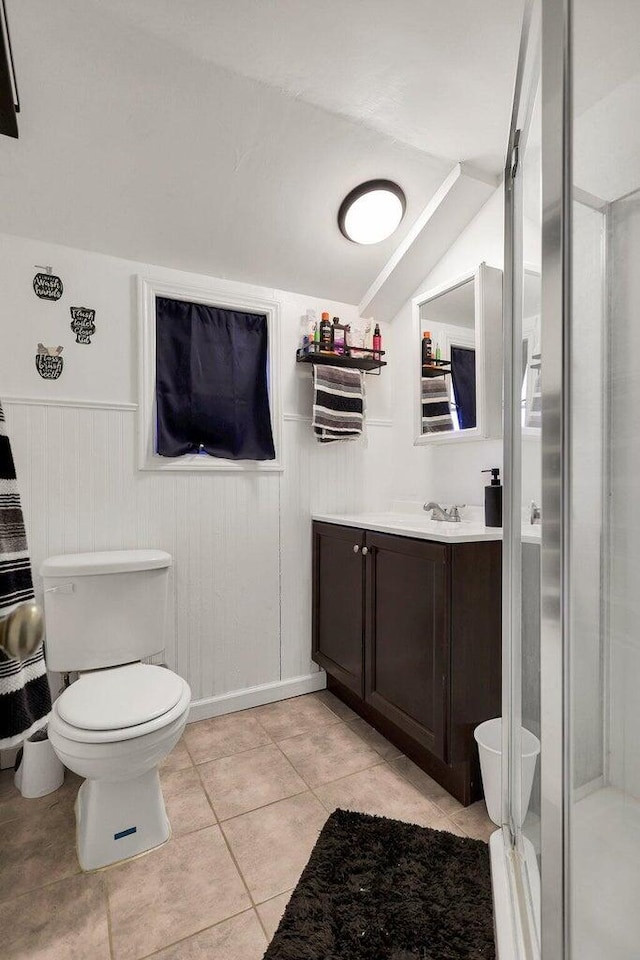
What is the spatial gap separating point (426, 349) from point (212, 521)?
1.27 meters

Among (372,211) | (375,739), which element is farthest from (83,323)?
(375,739)

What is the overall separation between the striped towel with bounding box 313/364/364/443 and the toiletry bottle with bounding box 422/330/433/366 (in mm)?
375

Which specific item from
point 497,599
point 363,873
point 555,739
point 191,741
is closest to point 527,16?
point 555,739

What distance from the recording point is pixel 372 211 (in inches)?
82.3

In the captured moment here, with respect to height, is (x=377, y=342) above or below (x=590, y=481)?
above

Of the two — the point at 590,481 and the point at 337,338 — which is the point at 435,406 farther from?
the point at 590,481

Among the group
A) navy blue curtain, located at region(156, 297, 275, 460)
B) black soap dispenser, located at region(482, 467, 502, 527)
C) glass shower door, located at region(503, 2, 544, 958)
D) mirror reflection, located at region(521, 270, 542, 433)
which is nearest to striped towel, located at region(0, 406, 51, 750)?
navy blue curtain, located at region(156, 297, 275, 460)

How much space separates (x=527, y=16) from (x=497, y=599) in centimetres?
154

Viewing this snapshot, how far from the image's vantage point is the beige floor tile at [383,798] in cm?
156

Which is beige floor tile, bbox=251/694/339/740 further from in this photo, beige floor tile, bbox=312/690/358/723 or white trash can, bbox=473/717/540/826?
white trash can, bbox=473/717/540/826

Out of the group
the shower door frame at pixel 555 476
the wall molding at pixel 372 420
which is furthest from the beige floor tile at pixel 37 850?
the wall molding at pixel 372 420

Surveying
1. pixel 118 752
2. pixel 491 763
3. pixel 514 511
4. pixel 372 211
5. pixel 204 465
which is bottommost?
pixel 491 763

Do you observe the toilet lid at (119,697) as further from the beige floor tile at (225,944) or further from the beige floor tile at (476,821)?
the beige floor tile at (476,821)

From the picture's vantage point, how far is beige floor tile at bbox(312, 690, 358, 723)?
2.24 metres
